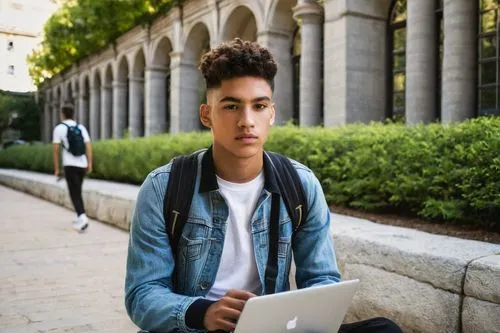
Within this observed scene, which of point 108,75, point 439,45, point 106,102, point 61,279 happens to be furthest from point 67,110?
point 106,102

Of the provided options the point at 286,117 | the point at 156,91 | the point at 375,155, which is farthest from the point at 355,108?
the point at 156,91

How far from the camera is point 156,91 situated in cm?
2386

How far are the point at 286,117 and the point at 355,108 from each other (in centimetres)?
428

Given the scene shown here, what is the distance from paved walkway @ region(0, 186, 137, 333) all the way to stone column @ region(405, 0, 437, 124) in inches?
253

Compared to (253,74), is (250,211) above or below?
below

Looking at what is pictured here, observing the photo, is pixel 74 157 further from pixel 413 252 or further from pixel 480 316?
pixel 480 316

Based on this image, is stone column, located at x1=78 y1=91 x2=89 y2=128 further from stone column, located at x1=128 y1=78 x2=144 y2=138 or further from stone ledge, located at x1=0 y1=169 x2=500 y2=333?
stone ledge, located at x1=0 y1=169 x2=500 y2=333

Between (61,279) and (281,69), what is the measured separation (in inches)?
462

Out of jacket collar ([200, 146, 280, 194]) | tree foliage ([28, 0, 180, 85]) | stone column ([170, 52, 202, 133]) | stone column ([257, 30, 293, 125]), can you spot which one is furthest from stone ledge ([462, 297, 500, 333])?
tree foliage ([28, 0, 180, 85])

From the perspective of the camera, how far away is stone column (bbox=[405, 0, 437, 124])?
1095 cm

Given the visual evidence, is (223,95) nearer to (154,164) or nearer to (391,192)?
(391,192)

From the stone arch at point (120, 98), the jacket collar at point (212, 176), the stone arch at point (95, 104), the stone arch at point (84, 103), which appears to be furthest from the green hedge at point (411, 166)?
the stone arch at point (84, 103)

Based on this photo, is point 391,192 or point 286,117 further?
point 286,117

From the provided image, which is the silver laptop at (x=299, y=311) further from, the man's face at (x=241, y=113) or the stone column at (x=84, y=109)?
the stone column at (x=84, y=109)
